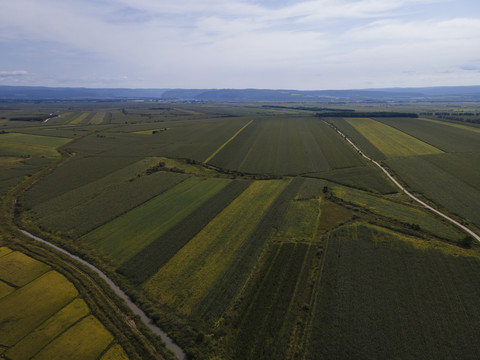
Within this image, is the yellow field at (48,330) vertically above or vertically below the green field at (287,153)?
below

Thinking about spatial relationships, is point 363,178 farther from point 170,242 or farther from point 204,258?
point 170,242

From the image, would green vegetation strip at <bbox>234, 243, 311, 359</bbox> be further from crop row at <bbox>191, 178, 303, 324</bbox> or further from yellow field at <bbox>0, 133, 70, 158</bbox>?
yellow field at <bbox>0, 133, 70, 158</bbox>

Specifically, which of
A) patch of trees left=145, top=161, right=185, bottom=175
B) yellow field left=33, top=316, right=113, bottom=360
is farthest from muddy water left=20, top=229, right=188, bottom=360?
patch of trees left=145, top=161, right=185, bottom=175

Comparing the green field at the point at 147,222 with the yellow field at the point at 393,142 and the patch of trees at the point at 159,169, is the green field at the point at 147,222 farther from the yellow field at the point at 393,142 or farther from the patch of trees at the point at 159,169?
the yellow field at the point at 393,142

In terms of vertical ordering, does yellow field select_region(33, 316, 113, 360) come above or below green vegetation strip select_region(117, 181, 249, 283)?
below

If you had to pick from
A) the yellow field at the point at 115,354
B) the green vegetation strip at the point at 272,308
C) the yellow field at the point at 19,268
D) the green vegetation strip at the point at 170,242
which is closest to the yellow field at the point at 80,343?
the yellow field at the point at 115,354

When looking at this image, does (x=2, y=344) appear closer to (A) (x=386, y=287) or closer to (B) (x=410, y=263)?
(A) (x=386, y=287)

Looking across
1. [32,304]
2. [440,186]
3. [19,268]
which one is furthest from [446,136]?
[19,268]
